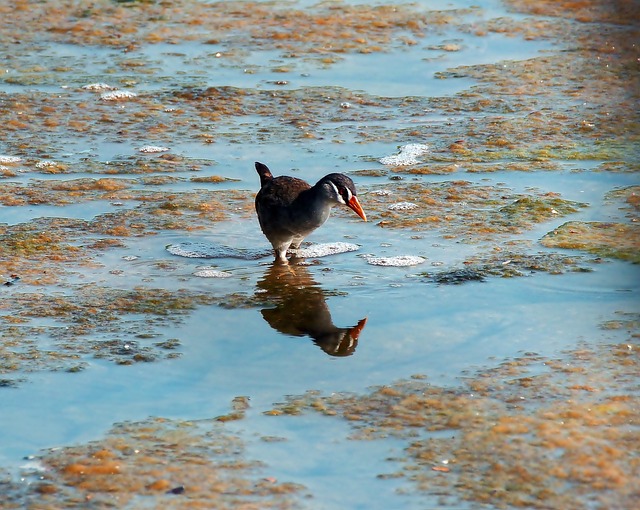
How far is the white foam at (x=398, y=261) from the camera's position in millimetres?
6133

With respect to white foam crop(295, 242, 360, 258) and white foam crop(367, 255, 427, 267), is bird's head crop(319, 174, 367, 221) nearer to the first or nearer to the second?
white foam crop(295, 242, 360, 258)

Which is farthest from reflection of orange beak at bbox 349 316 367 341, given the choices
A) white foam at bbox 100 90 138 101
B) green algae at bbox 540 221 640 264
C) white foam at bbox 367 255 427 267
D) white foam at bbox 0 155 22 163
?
white foam at bbox 100 90 138 101

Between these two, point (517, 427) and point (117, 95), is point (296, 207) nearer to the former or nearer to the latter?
point (517, 427)

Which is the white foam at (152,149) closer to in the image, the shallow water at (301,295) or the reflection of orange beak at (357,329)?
the shallow water at (301,295)

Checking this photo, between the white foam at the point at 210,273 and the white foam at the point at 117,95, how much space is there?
3.09 metres

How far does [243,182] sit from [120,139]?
3.87 ft

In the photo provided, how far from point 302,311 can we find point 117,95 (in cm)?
379

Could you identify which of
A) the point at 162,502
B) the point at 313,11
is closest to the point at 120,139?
the point at 313,11

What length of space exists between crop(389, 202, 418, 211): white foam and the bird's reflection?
919mm

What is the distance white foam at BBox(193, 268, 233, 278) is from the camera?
6076 mm

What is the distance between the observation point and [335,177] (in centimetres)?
636

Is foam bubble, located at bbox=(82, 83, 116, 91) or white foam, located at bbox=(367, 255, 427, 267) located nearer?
white foam, located at bbox=(367, 255, 427, 267)

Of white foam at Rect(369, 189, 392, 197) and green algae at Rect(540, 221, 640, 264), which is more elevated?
white foam at Rect(369, 189, 392, 197)

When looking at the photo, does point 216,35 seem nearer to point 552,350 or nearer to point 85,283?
point 85,283
